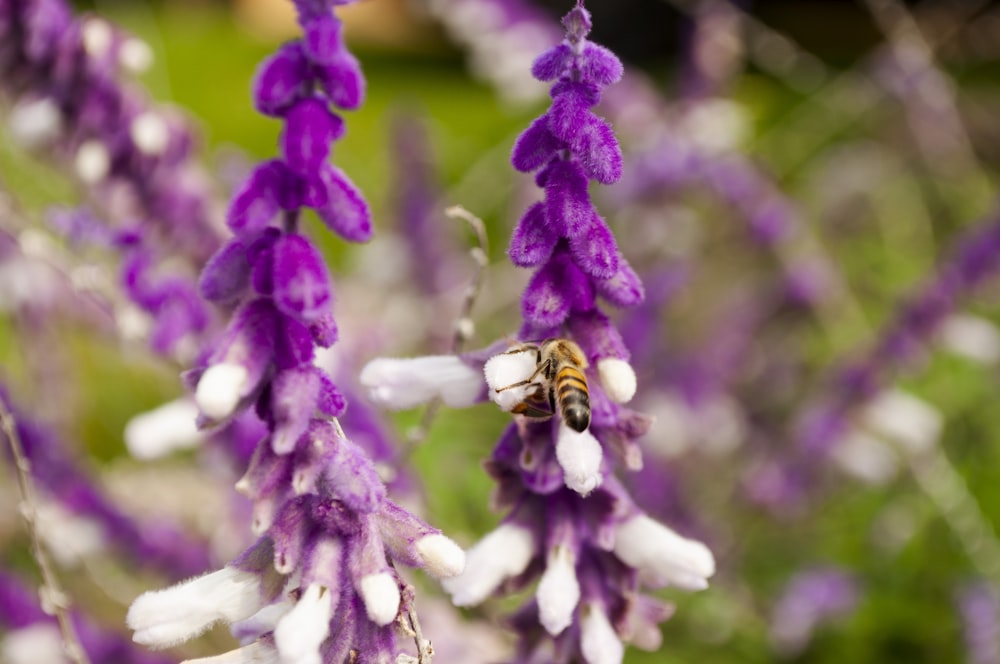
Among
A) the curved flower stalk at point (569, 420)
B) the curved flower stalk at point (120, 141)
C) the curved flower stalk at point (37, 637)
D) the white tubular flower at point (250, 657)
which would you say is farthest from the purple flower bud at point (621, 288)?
the curved flower stalk at point (37, 637)

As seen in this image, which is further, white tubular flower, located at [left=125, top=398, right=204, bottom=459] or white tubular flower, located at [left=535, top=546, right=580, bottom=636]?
white tubular flower, located at [left=125, top=398, right=204, bottom=459]

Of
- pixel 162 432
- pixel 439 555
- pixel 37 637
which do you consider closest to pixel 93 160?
pixel 162 432

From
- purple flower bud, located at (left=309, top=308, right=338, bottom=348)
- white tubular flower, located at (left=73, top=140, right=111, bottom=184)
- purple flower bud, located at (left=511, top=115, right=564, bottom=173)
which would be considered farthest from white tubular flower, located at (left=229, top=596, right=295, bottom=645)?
white tubular flower, located at (left=73, top=140, right=111, bottom=184)

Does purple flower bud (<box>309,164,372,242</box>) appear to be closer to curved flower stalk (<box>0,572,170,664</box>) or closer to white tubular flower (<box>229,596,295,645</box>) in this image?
white tubular flower (<box>229,596,295,645</box>)

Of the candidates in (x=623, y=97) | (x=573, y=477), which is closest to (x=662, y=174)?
(x=623, y=97)

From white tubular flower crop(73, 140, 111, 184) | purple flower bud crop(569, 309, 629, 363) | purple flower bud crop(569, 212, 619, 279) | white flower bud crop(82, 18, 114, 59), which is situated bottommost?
purple flower bud crop(569, 309, 629, 363)

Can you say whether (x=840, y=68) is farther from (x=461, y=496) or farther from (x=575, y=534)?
(x=575, y=534)

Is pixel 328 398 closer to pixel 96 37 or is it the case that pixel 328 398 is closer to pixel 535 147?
pixel 535 147
